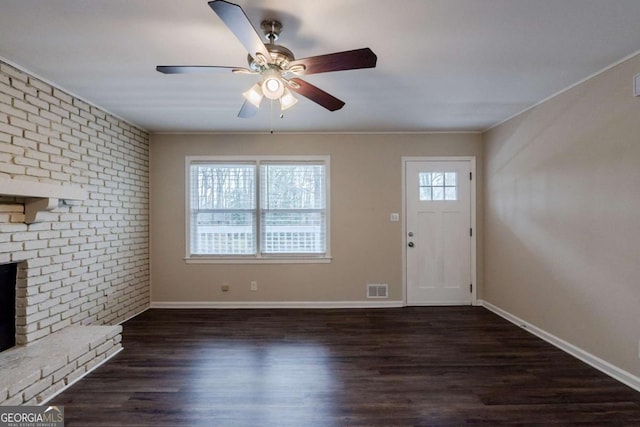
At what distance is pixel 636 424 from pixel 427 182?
2906mm

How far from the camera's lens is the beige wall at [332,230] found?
4.07 m

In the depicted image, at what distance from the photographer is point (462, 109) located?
3242 mm

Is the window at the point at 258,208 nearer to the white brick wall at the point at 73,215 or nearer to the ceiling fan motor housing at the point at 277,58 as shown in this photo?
the white brick wall at the point at 73,215

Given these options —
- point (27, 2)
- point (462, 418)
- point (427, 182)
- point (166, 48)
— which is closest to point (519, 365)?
point (462, 418)

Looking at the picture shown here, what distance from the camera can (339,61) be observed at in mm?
1613

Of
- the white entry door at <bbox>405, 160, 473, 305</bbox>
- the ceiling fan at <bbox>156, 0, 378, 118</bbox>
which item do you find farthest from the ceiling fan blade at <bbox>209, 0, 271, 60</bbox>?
the white entry door at <bbox>405, 160, 473, 305</bbox>

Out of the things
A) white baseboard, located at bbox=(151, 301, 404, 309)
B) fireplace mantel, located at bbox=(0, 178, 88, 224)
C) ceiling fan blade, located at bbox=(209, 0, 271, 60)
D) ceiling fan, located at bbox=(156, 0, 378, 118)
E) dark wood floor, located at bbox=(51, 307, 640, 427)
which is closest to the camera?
ceiling fan blade, located at bbox=(209, 0, 271, 60)

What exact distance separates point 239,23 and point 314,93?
743mm

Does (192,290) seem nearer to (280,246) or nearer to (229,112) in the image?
(280,246)

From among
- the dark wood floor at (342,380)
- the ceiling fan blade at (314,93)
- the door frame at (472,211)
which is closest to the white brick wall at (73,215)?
the dark wood floor at (342,380)

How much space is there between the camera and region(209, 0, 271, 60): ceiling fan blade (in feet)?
4.03

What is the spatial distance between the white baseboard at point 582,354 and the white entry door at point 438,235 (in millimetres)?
725

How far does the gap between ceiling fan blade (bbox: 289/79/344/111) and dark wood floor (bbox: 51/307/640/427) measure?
2071 mm

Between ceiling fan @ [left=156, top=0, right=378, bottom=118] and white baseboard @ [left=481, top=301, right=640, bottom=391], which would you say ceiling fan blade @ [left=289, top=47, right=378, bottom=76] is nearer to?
ceiling fan @ [left=156, top=0, right=378, bottom=118]
